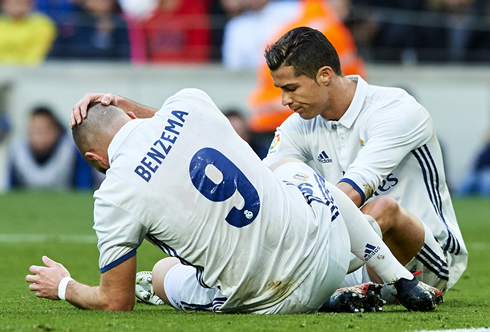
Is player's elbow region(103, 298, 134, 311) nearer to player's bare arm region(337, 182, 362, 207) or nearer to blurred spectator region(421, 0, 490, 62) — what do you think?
player's bare arm region(337, 182, 362, 207)

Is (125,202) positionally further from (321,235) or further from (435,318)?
(435,318)

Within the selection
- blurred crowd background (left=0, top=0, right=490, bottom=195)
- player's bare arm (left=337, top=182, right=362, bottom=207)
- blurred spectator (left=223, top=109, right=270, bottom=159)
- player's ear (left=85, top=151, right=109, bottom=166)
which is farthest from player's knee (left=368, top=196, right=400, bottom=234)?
blurred crowd background (left=0, top=0, right=490, bottom=195)

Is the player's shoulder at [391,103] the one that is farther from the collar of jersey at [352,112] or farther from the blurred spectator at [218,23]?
the blurred spectator at [218,23]

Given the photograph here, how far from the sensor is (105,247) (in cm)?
315

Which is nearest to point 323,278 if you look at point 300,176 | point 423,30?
point 300,176

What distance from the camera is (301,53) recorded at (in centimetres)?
406

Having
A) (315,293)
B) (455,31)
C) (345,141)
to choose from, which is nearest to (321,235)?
(315,293)

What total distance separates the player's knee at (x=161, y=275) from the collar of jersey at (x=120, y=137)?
0.86 m

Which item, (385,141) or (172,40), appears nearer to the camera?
(385,141)

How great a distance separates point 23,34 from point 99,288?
10858 millimetres

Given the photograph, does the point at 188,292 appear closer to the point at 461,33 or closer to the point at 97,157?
the point at 97,157

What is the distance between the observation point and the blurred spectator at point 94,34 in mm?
12859

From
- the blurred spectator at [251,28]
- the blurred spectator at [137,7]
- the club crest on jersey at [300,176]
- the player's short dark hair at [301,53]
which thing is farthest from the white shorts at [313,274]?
the blurred spectator at [137,7]

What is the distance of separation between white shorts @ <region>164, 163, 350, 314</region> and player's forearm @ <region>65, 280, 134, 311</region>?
379 millimetres
